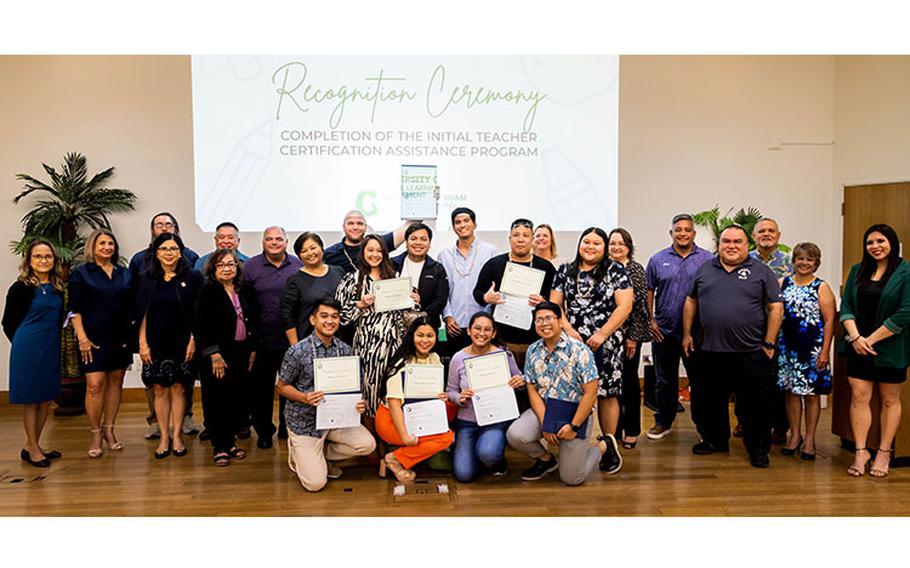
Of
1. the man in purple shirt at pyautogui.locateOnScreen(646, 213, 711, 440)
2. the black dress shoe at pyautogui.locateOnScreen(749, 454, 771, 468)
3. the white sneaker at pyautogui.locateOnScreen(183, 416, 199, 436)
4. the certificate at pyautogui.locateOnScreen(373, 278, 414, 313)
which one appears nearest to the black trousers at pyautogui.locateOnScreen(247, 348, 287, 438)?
the white sneaker at pyautogui.locateOnScreen(183, 416, 199, 436)

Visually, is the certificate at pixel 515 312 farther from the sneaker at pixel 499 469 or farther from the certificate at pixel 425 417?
the sneaker at pixel 499 469

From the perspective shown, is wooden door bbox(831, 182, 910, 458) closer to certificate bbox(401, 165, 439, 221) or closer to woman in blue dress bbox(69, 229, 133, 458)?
certificate bbox(401, 165, 439, 221)

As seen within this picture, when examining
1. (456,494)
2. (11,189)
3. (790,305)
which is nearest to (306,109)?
(11,189)

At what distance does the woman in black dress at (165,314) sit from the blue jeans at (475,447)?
5.98 feet

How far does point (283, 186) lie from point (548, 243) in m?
2.31

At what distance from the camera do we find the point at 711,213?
5875 millimetres

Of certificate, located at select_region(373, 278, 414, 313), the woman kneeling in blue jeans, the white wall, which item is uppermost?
the white wall

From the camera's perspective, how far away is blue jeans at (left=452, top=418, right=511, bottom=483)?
3.83 m

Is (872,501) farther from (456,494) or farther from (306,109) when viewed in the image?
(306,109)

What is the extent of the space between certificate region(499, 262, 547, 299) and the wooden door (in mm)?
1894

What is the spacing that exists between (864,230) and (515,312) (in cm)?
407

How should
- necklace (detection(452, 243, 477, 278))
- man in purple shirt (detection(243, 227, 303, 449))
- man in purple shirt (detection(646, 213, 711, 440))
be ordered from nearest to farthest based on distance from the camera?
necklace (detection(452, 243, 477, 278)) → man in purple shirt (detection(243, 227, 303, 449)) → man in purple shirt (detection(646, 213, 711, 440))

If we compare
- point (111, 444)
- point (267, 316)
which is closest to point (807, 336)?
point (267, 316)

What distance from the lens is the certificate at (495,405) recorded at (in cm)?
382
